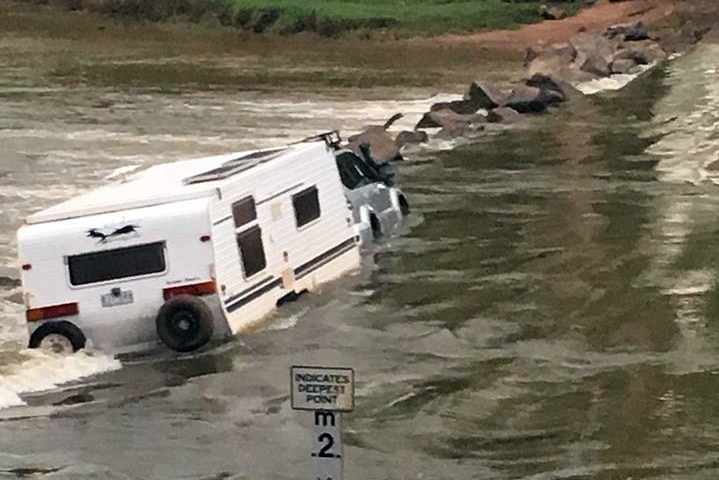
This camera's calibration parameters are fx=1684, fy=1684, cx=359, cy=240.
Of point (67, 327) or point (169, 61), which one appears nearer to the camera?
point (67, 327)

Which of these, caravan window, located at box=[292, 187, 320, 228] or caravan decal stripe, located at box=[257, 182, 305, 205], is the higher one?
caravan decal stripe, located at box=[257, 182, 305, 205]

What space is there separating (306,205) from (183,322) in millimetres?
2982

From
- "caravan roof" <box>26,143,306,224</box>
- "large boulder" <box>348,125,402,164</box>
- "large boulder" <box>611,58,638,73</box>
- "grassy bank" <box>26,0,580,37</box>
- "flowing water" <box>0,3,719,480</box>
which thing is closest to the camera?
"flowing water" <box>0,3,719,480</box>

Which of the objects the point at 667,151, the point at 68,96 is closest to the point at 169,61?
the point at 68,96

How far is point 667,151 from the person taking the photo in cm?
3366

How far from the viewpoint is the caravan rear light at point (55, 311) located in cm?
1698

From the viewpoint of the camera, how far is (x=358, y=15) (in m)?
76.3

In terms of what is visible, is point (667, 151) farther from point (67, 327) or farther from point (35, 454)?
point (35, 454)

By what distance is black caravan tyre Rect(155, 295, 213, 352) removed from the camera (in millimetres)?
16938

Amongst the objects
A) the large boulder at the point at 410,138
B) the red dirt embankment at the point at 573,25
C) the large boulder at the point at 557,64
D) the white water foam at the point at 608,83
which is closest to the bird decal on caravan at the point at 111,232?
the large boulder at the point at 410,138

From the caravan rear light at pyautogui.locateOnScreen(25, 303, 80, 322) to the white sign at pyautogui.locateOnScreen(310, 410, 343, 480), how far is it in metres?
9.61

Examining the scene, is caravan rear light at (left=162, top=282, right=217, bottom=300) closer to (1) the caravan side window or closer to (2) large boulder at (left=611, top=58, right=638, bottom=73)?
(1) the caravan side window

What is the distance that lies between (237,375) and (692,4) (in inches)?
2402

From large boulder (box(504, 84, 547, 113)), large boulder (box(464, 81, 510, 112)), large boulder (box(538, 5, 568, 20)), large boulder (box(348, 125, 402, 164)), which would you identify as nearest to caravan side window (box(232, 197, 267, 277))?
large boulder (box(348, 125, 402, 164))
